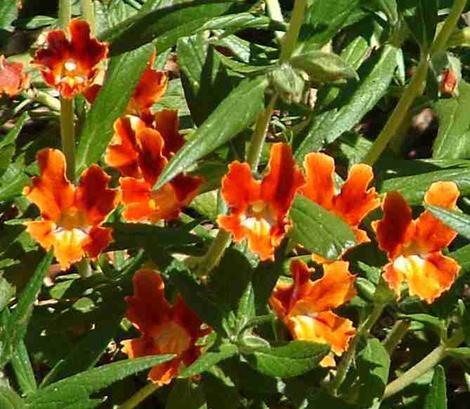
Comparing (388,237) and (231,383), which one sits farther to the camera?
(231,383)

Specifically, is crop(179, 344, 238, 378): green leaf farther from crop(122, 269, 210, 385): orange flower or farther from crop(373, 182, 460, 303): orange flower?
crop(373, 182, 460, 303): orange flower

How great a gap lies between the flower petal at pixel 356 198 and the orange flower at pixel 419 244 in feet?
0.17

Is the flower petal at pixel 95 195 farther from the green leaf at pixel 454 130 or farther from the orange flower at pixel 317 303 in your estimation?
the green leaf at pixel 454 130

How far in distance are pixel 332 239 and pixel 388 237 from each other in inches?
5.5

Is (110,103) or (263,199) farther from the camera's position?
(110,103)

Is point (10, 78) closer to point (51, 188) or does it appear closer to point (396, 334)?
point (51, 188)

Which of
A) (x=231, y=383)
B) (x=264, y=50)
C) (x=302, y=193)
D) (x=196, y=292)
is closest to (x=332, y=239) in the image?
(x=302, y=193)

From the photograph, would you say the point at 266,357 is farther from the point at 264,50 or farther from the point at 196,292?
the point at 264,50

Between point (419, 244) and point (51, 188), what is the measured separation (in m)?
0.52

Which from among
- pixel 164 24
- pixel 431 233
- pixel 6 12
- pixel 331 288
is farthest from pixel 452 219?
pixel 6 12

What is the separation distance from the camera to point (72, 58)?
158cm

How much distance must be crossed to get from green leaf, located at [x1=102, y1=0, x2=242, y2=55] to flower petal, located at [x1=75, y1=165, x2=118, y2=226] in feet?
0.64

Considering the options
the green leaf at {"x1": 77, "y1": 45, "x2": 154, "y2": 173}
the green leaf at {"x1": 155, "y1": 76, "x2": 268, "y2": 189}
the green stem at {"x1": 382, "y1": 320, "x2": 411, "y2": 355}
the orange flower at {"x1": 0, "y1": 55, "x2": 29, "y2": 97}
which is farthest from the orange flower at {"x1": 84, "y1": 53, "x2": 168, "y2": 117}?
the green stem at {"x1": 382, "y1": 320, "x2": 411, "y2": 355}

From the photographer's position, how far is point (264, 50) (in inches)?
83.1
